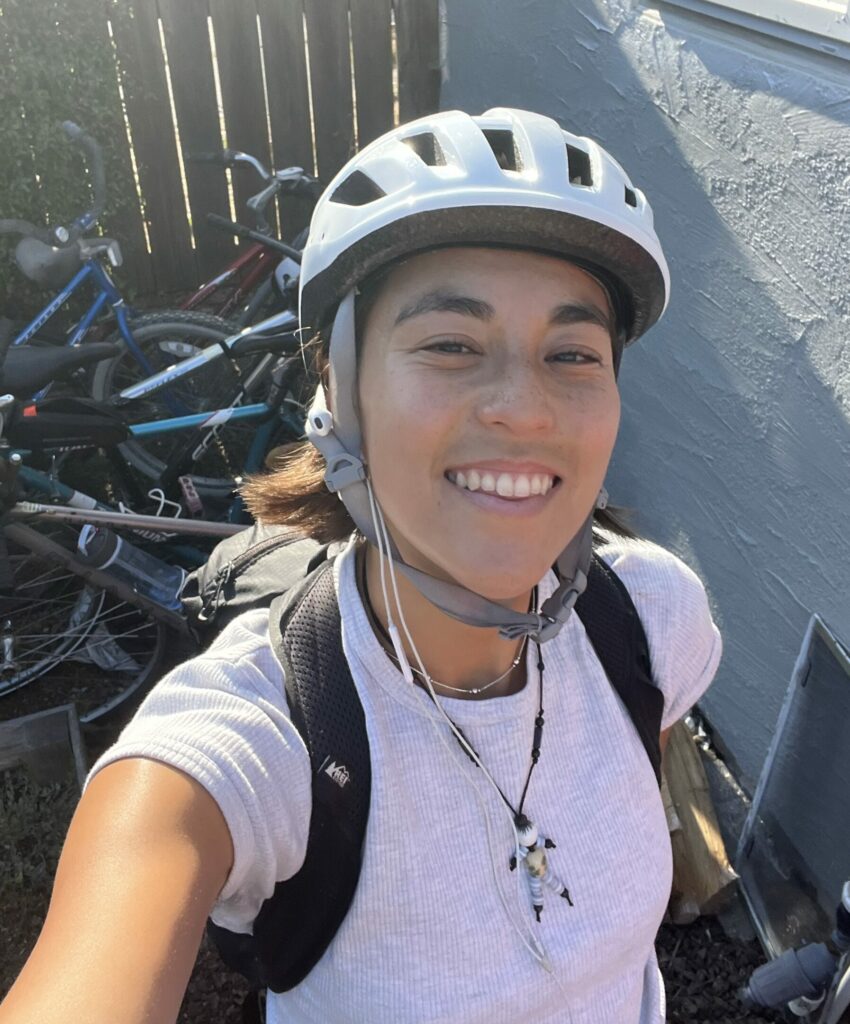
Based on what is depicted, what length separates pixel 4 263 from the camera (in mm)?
4562

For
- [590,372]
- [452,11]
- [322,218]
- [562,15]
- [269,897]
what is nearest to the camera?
[269,897]

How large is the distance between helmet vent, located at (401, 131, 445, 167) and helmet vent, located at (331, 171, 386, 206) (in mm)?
91

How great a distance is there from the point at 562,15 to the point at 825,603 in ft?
9.04

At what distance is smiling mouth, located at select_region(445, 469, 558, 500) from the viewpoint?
1276 mm

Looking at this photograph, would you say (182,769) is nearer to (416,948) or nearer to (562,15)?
(416,948)

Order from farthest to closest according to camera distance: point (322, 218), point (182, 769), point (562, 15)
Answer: point (562, 15)
point (322, 218)
point (182, 769)

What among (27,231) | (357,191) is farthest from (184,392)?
(357,191)

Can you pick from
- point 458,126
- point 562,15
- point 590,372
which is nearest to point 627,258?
point 590,372

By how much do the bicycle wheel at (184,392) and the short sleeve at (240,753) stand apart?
3.14 metres

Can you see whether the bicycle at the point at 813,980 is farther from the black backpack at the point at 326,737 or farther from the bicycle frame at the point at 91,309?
the bicycle frame at the point at 91,309

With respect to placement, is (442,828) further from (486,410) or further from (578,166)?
(578,166)

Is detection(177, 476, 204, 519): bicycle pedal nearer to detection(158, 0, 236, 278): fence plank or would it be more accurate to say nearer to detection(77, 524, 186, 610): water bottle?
detection(77, 524, 186, 610): water bottle

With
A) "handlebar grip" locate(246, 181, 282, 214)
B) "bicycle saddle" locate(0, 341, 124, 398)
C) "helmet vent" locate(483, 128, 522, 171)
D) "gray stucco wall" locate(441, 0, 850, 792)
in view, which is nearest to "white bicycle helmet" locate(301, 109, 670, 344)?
"helmet vent" locate(483, 128, 522, 171)

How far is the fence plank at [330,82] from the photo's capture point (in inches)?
203
